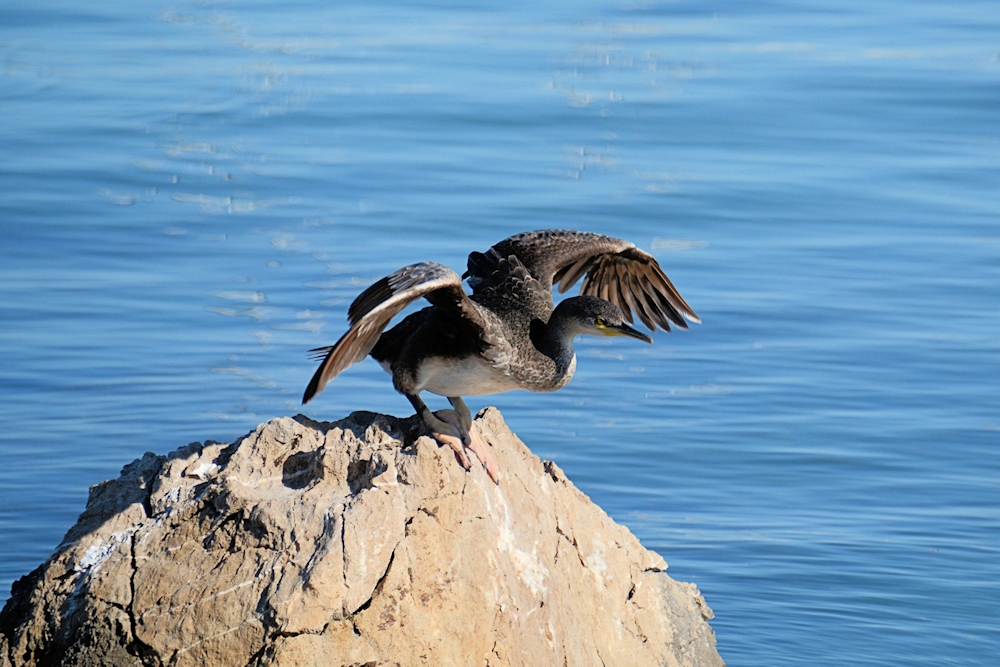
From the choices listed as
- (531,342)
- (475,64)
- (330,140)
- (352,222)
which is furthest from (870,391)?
(475,64)

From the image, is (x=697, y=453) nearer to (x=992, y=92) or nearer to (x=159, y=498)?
(x=159, y=498)

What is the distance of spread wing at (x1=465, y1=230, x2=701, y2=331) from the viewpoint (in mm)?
6809

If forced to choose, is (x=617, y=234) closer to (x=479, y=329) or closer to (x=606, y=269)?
(x=606, y=269)

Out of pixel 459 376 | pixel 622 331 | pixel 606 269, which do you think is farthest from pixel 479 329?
pixel 606 269

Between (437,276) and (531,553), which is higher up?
(437,276)

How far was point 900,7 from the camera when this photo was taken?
19875mm

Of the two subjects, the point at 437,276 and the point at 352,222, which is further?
the point at 352,222

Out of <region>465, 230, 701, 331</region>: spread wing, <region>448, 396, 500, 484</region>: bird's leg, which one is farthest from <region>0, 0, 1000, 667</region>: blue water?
<region>448, 396, 500, 484</region>: bird's leg

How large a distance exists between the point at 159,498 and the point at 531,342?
6.52ft

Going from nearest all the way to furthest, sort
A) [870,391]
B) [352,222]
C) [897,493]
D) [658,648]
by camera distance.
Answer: [658,648], [897,493], [870,391], [352,222]

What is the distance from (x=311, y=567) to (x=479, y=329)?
61.3 inches

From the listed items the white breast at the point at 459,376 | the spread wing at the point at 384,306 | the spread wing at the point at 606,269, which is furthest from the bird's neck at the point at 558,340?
the spread wing at the point at 384,306

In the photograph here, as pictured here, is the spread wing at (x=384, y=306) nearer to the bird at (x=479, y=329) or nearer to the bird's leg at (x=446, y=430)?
the bird at (x=479, y=329)

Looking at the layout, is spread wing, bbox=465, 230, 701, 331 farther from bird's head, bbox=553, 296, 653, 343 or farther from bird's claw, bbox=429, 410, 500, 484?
bird's claw, bbox=429, 410, 500, 484
